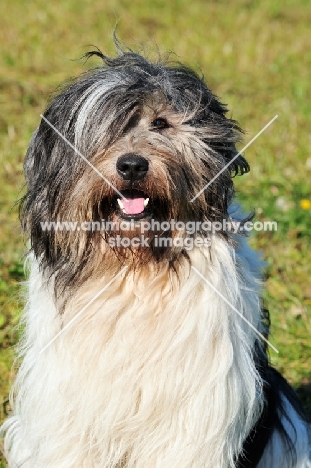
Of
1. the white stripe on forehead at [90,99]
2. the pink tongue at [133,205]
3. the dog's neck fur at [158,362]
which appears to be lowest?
the dog's neck fur at [158,362]

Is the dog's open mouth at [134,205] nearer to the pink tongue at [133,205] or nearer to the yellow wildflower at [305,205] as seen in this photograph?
the pink tongue at [133,205]

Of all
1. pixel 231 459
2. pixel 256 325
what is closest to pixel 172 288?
pixel 256 325

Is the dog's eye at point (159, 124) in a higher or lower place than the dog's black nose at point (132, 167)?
higher

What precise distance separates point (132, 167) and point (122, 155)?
0.26 ft

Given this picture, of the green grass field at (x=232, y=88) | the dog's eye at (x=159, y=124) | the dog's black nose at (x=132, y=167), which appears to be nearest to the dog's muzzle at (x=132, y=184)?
the dog's black nose at (x=132, y=167)

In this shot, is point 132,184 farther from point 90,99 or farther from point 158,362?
point 158,362

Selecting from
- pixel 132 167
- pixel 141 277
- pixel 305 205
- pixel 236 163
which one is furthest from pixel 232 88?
pixel 132 167

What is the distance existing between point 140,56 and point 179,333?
1.07 meters

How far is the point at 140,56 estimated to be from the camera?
3.31m

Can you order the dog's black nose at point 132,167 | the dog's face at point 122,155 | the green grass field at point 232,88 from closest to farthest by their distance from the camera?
the dog's black nose at point 132,167 < the dog's face at point 122,155 < the green grass field at point 232,88

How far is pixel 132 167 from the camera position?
9.79ft

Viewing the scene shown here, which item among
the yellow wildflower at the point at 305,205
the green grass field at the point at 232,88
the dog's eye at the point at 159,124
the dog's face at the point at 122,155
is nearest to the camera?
the dog's face at the point at 122,155

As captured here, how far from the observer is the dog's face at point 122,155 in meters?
3.10

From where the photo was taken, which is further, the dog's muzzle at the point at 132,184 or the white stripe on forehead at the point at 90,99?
the white stripe on forehead at the point at 90,99
